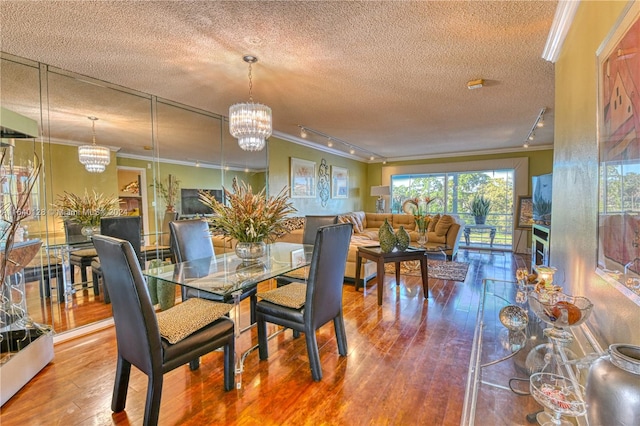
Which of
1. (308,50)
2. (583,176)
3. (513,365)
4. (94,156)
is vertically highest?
(308,50)

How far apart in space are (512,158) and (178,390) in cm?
776

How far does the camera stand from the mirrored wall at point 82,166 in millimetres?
2545

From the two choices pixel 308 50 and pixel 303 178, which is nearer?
pixel 308 50

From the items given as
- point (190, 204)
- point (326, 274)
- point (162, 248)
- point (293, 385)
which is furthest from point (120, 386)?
point (190, 204)

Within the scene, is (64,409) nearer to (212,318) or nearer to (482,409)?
(212,318)

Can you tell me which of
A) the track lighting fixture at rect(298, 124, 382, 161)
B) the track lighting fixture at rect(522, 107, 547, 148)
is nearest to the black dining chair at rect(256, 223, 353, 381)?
the track lighting fixture at rect(298, 124, 382, 161)

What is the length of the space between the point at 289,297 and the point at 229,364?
58 centimetres

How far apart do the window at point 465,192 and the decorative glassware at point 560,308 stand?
6.78 metres

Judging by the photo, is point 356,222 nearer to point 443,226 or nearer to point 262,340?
point 443,226

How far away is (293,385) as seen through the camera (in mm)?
1963

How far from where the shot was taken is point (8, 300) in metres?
2.15

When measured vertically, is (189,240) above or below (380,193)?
below

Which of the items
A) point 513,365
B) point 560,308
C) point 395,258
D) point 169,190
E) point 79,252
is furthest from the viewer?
point 169,190

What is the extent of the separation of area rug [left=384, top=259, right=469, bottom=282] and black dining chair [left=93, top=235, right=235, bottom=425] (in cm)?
364
